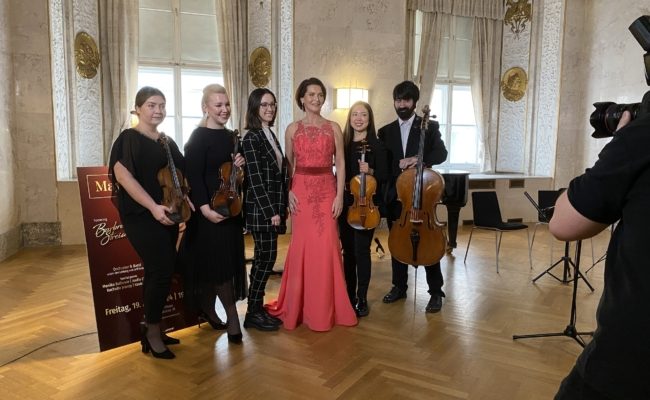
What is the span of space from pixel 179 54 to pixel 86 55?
127cm

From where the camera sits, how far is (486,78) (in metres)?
8.20

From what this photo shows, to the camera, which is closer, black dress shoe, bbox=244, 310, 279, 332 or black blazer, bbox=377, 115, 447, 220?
black dress shoe, bbox=244, 310, 279, 332

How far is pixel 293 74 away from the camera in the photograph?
260 inches

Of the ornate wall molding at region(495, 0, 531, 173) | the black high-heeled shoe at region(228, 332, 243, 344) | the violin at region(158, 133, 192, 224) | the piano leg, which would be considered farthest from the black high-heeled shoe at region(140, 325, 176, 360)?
the ornate wall molding at region(495, 0, 531, 173)

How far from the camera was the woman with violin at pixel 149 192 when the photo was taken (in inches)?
102

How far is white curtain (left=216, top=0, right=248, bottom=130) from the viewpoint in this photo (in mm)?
6770

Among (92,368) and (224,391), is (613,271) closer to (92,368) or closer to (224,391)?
(224,391)

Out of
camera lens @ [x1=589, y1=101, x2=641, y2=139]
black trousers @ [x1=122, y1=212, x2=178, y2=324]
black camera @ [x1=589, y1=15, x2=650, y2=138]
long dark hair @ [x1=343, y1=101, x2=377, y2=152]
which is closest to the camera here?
black camera @ [x1=589, y1=15, x2=650, y2=138]

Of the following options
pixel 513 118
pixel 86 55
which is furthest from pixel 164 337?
pixel 513 118

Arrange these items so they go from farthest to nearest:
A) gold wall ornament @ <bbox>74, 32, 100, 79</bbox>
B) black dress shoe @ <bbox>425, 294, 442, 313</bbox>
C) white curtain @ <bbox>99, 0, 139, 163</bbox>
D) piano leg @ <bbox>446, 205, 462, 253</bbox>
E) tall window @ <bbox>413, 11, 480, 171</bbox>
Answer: tall window @ <bbox>413, 11, 480, 171</bbox> → white curtain @ <bbox>99, 0, 139, 163</bbox> → gold wall ornament @ <bbox>74, 32, 100, 79</bbox> → piano leg @ <bbox>446, 205, 462, 253</bbox> → black dress shoe @ <bbox>425, 294, 442, 313</bbox>

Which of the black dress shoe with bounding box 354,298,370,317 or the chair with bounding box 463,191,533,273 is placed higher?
the chair with bounding box 463,191,533,273

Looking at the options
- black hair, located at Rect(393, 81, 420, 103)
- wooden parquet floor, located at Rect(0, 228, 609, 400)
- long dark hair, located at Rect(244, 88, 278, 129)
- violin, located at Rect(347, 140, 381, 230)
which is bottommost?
wooden parquet floor, located at Rect(0, 228, 609, 400)

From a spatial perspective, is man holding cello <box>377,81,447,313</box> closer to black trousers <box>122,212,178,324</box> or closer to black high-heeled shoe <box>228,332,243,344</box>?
black high-heeled shoe <box>228,332,243,344</box>

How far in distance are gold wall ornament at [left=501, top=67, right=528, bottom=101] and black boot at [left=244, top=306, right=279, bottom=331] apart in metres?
6.65
